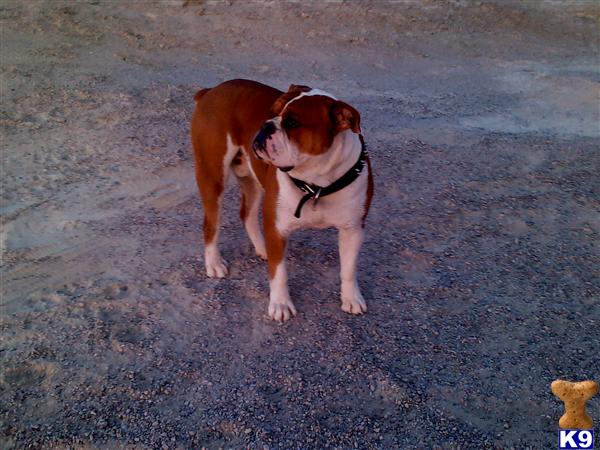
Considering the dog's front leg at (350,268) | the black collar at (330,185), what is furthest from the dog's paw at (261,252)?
the black collar at (330,185)

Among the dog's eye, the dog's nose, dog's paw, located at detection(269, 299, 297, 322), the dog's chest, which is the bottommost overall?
dog's paw, located at detection(269, 299, 297, 322)

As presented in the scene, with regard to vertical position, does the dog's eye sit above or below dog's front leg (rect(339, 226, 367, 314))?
above

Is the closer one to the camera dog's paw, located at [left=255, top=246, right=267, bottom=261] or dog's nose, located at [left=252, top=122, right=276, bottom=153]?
dog's nose, located at [left=252, top=122, right=276, bottom=153]

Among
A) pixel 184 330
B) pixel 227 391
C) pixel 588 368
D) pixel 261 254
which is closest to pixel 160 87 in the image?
pixel 261 254

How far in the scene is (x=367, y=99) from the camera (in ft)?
27.9

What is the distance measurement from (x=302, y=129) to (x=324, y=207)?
58 centimetres

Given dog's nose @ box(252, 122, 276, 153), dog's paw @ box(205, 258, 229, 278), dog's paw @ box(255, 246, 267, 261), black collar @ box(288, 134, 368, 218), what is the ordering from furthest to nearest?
dog's paw @ box(255, 246, 267, 261)
dog's paw @ box(205, 258, 229, 278)
black collar @ box(288, 134, 368, 218)
dog's nose @ box(252, 122, 276, 153)

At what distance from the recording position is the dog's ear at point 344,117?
353cm

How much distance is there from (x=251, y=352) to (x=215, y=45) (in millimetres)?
7610

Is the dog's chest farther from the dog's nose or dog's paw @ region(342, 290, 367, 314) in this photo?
dog's paw @ region(342, 290, 367, 314)

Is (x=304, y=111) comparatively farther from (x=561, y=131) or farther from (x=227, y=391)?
(x=561, y=131)

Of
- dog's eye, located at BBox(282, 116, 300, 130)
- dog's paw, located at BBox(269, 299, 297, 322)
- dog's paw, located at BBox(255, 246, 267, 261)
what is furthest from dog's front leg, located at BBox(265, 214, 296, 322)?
dog's eye, located at BBox(282, 116, 300, 130)

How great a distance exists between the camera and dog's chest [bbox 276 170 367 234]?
391cm

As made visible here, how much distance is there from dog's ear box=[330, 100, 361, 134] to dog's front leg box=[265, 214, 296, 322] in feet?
2.95
